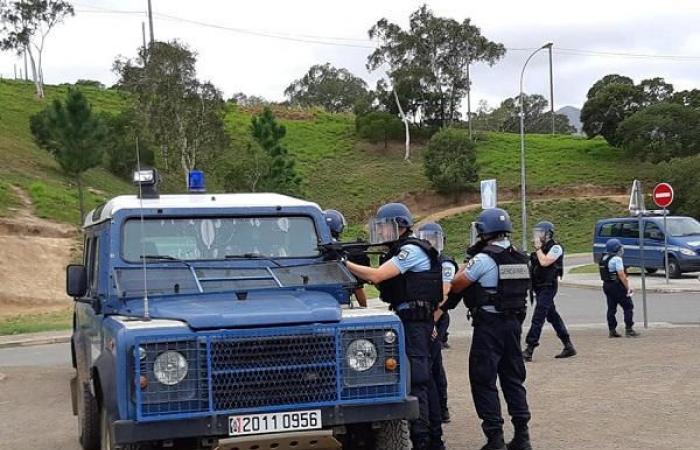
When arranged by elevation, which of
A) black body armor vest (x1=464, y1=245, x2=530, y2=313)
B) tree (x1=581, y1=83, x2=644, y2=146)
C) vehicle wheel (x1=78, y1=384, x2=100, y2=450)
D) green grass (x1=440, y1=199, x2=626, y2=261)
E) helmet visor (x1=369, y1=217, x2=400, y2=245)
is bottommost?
green grass (x1=440, y1=199, x2=626, y2=261)

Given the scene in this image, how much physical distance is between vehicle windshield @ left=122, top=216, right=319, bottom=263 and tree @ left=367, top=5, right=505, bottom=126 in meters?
66.3

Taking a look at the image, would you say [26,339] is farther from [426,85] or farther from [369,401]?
[426,85]

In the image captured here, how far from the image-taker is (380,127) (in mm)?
72062

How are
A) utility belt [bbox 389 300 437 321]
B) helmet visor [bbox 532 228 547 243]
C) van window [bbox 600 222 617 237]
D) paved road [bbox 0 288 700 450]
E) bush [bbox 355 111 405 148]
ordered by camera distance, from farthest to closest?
bush [bbox 355 111 405 148], van window [bbox 600 222 617 237], helmet visor [bbox 532 228 547 243], paved road [bbox 0 288 700 450], utility belt [bbox 389 300 437 321]

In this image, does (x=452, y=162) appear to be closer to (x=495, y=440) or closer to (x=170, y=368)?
(x=495, y=440)

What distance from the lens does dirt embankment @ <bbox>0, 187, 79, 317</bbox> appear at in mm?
28453

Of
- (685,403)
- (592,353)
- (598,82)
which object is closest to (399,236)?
(685,403)

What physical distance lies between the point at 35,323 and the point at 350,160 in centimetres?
4785

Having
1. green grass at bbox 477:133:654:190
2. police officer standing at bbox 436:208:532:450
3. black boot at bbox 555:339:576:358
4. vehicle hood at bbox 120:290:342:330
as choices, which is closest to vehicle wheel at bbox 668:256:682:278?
black boot at bbox 555:339:576:358

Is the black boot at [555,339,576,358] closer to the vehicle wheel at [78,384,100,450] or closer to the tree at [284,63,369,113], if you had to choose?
the vehicle wheel at [78,384,100,450]

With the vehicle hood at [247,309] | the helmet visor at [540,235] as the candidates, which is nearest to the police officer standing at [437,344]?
the vehicle hood at [247,309]

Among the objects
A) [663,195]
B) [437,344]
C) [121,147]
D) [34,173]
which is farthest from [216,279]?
[121,147]

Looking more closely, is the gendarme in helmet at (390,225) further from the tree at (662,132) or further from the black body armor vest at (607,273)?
the tree at (662,132)

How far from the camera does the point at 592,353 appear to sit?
498 inches
